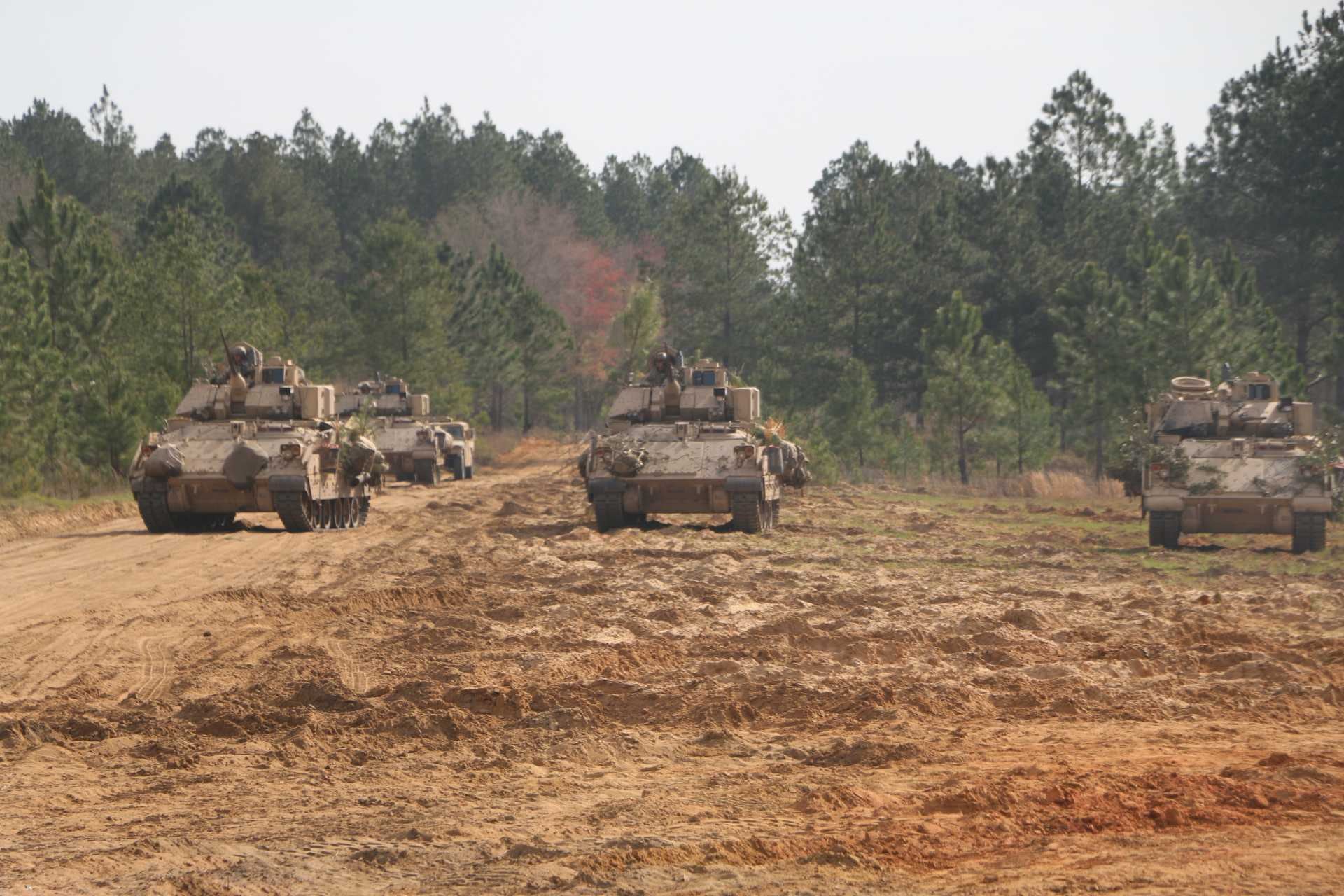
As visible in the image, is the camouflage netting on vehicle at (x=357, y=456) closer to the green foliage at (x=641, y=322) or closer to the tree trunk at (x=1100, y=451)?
the tree trunk at (x=1100, y=451)

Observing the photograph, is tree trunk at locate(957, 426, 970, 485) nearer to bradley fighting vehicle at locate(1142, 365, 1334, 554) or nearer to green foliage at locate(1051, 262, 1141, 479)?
green foliage at locate(1051, 262, 1141, 479)

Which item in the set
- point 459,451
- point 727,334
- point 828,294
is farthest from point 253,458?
point 727,334

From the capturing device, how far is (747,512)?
65.2ft

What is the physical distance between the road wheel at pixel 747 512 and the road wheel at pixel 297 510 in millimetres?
5414

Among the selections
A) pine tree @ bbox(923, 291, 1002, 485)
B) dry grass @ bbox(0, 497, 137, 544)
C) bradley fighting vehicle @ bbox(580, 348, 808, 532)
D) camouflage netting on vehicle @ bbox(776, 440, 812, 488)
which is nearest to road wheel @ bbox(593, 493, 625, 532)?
bradley fighting vehicle @ bbox(580, 348, 808, 532)

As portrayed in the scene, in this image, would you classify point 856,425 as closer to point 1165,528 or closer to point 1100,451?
point 1100,451

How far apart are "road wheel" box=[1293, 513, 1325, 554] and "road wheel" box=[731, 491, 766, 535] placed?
6.31m

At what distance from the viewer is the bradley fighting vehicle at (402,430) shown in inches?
1351

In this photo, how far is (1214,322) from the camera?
30156 mm

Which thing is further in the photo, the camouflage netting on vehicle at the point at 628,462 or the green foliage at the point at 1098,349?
the green foliage at the point at 1098,349

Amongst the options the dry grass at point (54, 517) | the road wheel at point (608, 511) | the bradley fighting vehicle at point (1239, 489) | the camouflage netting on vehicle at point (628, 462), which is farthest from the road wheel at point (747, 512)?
the dry grass at point (54, 517)

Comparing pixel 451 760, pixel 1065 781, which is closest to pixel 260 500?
pixel 451 760

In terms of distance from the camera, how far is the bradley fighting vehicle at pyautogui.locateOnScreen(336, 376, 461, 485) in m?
34.3

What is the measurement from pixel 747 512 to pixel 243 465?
6.27m
